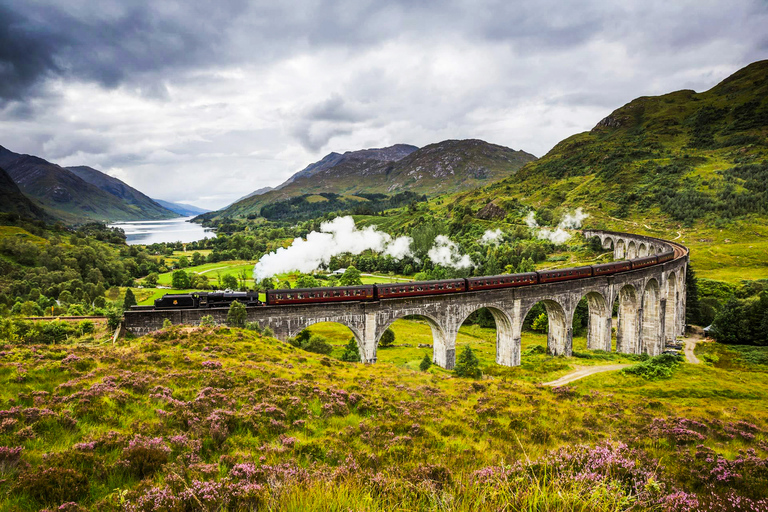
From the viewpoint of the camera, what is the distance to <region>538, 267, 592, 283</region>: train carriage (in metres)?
34.0

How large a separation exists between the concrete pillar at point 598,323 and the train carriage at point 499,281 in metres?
11.6

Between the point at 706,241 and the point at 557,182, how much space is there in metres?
94.1

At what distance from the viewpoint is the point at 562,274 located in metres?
35.0

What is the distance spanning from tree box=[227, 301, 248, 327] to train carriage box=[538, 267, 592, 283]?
26.9 metres

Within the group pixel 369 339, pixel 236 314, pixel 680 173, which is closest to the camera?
pixel 236 314

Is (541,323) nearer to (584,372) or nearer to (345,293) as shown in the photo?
(584,372)

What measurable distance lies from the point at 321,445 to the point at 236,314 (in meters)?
19.7

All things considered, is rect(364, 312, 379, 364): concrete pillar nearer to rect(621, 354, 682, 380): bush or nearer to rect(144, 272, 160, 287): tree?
rect(621, 354, 682, 380): bush

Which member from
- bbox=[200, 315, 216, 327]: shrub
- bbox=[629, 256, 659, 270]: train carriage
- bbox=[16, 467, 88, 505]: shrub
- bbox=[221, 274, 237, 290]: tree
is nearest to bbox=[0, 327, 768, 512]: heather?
bbox=[16, 467, 88, 505]: shrub

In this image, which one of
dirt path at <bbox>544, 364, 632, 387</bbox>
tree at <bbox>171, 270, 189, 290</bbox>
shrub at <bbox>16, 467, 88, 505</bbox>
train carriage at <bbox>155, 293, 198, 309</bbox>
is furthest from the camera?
tree at <bbox>171, 270, 189, 290</bbox>

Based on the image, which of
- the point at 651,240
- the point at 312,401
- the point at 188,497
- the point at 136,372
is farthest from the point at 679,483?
the point at 651,240

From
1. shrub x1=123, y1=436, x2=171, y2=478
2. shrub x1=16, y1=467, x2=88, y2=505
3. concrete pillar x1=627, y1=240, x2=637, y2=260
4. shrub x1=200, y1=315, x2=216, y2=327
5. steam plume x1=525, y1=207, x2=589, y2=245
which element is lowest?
shrub x1=200, y1=315, x2=216, y2=327

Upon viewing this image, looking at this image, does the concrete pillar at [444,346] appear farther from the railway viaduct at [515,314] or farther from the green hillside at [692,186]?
the green hillside at [692,186]

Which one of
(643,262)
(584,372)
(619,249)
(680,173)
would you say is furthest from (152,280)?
(680,173)
